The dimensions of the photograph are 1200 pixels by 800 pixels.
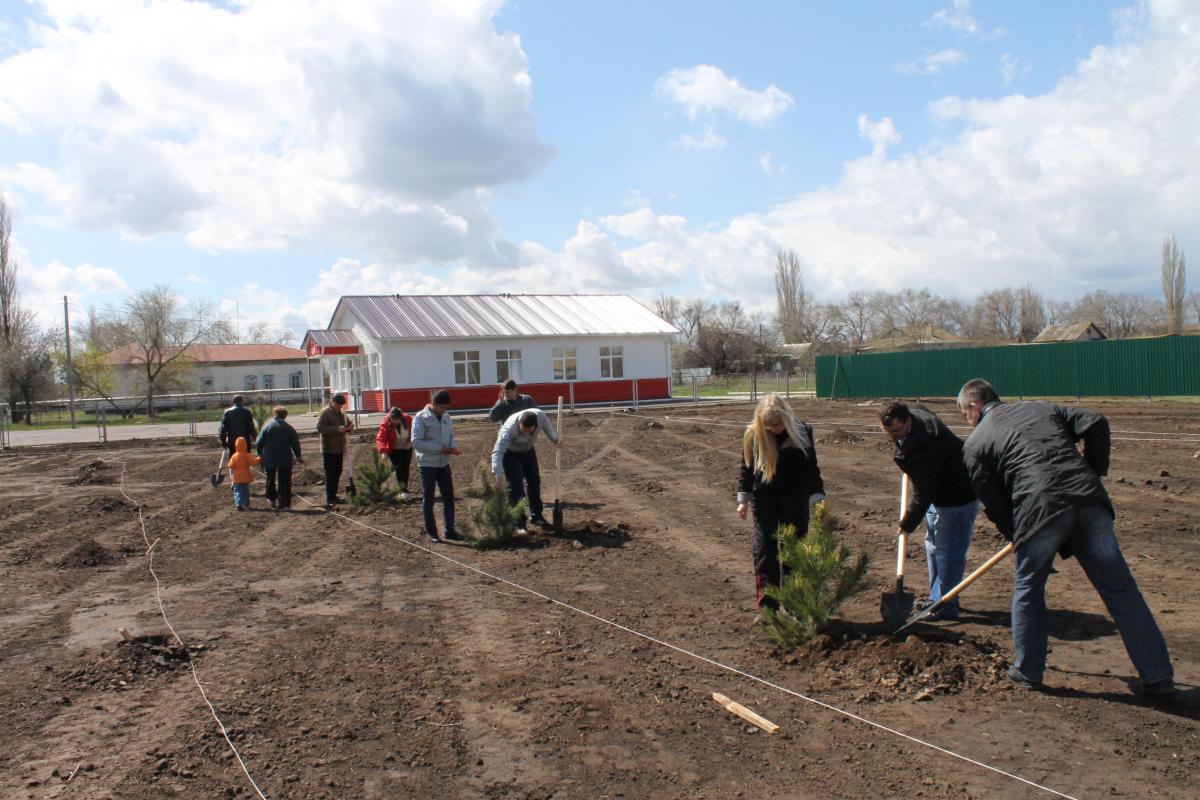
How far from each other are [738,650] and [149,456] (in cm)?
2072

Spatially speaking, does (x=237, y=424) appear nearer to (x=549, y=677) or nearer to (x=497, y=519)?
(x=497, y=519)

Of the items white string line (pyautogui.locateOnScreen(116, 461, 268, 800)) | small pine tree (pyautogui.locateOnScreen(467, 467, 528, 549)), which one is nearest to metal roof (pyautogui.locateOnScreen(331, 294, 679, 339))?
white string line (pyautogui.locateOnScreen(116, 461, 268, 800))

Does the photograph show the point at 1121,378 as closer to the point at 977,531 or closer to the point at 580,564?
the point at 977,531

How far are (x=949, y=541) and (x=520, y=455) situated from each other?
5.15 meters

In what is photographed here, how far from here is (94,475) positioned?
59.0ft

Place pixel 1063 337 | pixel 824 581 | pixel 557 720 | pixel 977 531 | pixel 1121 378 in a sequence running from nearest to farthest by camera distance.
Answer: pixel 557 720
pixel 824 581
pixel 977 531
pixel 1121 378
pixel 1063 337

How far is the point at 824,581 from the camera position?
560cm

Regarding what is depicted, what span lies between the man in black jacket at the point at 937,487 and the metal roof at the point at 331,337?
35.2 m

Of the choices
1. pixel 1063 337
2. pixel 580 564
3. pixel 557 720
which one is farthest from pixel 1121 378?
pixel 1063 337

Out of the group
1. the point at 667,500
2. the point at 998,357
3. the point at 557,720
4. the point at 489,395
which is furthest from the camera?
the point at 489,395

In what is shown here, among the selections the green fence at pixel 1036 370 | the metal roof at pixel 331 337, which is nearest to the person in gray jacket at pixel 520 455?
the green fence at pixel 1036 370

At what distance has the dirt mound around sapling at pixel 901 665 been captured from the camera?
5000 mm

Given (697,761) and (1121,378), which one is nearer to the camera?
(697,761)

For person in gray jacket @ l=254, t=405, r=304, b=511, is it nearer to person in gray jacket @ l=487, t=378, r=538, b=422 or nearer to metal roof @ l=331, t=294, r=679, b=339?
person in gray jacket @ l=487, t=378, r=538, b=422
